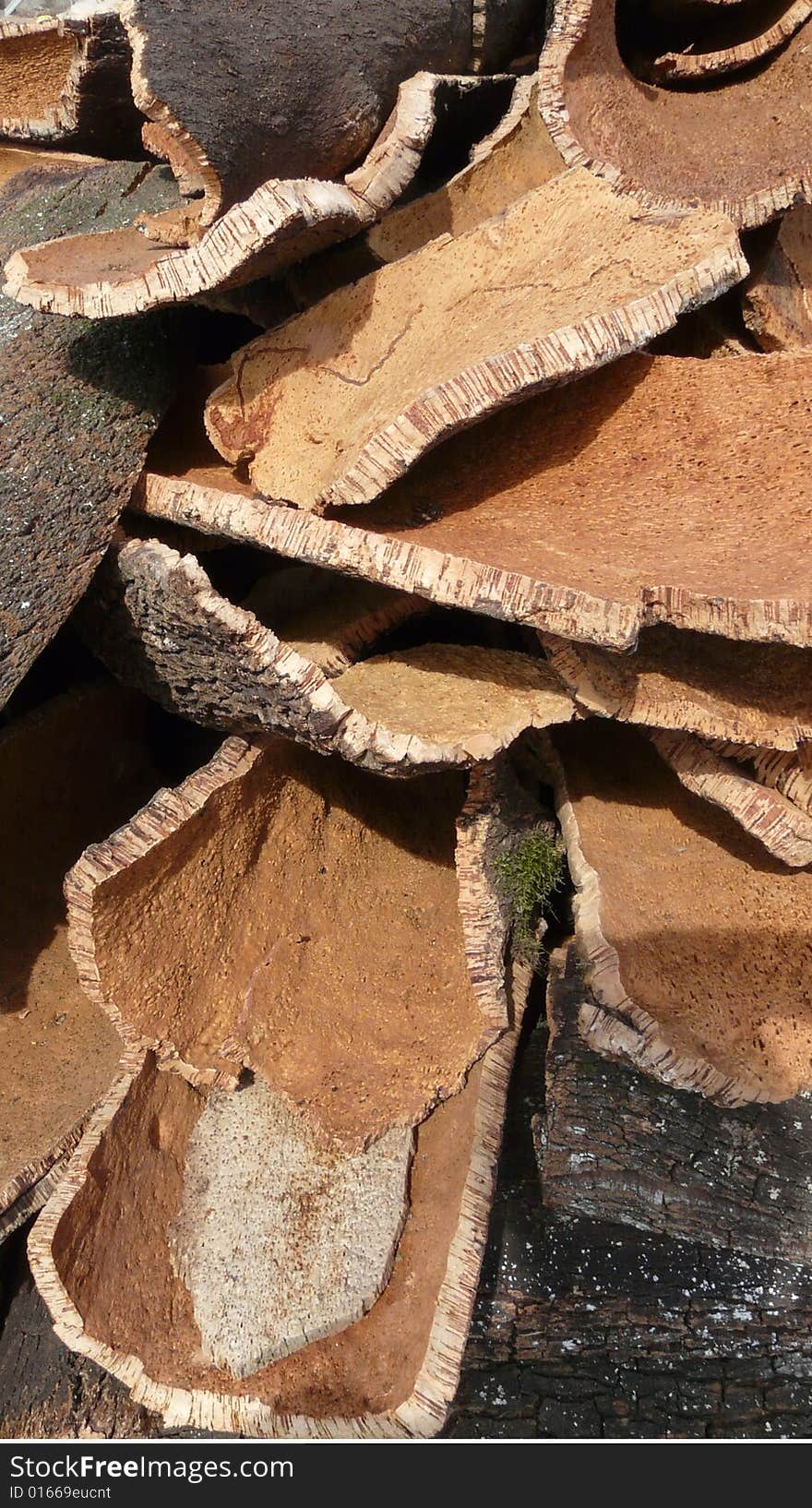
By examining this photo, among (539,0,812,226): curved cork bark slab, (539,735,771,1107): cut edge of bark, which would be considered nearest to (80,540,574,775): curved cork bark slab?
(539,735,771,1107): cut edge of bark

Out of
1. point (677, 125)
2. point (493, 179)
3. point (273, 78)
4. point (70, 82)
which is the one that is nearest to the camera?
point (273, 78)

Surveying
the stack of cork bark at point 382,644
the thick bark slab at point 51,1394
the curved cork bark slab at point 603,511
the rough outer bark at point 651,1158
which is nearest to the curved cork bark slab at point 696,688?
the stack of cork bark at point 382,644

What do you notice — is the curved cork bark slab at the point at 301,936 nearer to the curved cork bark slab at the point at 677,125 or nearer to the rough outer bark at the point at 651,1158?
the rough outer bark at the point at 651,1158

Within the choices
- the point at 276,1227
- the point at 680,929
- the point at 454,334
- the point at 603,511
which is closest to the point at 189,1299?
the point at 276,1227

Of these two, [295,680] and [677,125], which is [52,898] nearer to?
[295,680]

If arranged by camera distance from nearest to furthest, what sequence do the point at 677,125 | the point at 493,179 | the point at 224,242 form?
the point at 224,242, the point at 493,179, the point at 677,125

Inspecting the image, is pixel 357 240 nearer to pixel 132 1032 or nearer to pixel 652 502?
pixel 652 502
